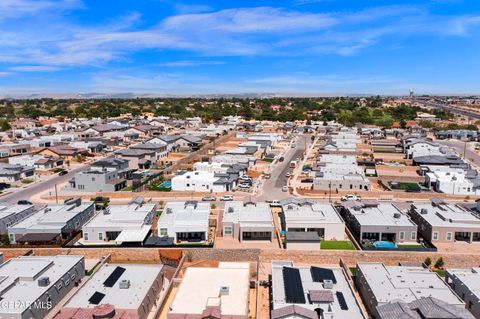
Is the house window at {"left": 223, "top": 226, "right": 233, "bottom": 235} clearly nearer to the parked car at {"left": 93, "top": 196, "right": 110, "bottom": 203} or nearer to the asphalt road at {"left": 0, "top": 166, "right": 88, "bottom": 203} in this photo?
the parked car at {"left": 93, "top": 196, "right": 110, "bottom": 203}

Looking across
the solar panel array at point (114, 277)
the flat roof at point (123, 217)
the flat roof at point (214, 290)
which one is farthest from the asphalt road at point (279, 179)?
the solar panel array at point (114, 277)

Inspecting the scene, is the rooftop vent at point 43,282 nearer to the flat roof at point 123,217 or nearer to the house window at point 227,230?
the flat roof at point 123,217

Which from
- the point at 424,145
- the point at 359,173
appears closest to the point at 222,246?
the point at 359,173

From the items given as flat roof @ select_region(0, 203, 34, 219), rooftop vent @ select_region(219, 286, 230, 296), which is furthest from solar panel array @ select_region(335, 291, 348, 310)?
flat roof @ select_region(0, 203, 34, 219)

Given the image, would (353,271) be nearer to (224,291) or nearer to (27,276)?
(224,291)

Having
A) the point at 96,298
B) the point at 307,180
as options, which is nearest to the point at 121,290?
the point at 96,298
